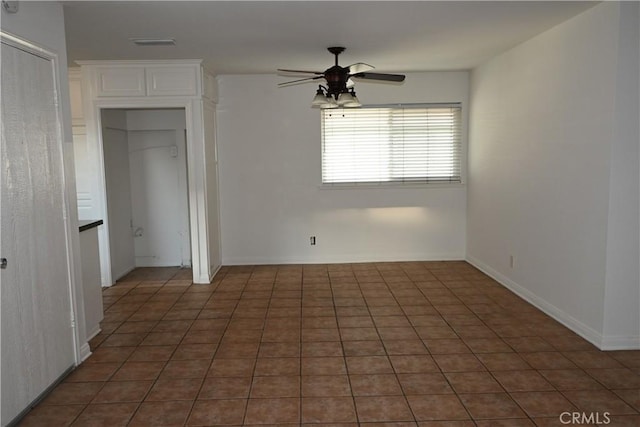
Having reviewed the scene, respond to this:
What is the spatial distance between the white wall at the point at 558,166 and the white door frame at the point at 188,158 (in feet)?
10.9

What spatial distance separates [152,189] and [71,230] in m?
3.12

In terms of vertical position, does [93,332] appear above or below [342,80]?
below

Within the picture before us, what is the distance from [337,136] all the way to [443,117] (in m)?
1.44

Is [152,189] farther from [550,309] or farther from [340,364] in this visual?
[550,309]

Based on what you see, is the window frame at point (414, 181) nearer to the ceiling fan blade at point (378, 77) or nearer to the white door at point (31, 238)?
the ceiling fan blade at point (378, 77)

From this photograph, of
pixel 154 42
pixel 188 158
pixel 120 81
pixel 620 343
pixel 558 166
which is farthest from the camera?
pixel 188 158

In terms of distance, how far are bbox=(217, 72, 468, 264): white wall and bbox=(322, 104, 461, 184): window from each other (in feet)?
0.47

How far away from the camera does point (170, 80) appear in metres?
5.24

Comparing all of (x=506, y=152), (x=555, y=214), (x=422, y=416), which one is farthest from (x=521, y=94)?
(x=422, y=416)

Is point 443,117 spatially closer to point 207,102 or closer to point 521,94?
point 521,94

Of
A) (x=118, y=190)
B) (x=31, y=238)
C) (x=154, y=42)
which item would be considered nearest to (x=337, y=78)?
(x=154, y=42)

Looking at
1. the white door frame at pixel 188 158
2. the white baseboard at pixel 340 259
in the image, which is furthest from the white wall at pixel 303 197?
the white door frame at pixel 188 158

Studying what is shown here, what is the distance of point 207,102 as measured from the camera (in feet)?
18.4

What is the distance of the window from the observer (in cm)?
633
